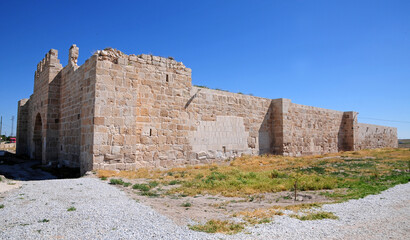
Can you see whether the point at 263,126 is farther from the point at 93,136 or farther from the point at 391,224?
the point at 391,224

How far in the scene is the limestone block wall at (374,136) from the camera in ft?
75.6

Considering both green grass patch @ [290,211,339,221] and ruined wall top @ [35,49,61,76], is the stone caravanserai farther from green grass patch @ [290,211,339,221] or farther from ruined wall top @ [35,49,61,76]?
green grass patch @ [290,211,339,221]

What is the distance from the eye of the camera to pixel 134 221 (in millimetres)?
4176

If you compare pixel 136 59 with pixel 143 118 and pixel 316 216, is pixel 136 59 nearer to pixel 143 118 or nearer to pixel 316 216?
pixel 143 118

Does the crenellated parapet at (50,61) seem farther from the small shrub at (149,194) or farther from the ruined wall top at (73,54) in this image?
the small shrub at (149,194)

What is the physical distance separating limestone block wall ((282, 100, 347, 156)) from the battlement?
7.22 m

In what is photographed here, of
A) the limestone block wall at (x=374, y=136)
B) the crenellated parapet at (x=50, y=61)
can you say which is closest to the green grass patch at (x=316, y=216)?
the crenellated parapet at (x=50, y=61)

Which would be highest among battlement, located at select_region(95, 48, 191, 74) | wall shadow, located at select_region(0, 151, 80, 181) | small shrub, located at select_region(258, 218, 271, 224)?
battlement, located at select_region(95, 48, 191, 74)

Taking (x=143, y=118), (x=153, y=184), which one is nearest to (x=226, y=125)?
(x=143, y=118)

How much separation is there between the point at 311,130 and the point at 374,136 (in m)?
10.9

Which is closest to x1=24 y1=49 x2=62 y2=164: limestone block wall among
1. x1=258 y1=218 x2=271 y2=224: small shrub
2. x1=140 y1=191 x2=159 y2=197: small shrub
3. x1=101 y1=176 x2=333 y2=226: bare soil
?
x1=101 y1=176 x2=333 y2=226: bare soil

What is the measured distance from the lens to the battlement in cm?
946

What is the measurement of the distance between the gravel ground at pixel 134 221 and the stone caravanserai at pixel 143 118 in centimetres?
358

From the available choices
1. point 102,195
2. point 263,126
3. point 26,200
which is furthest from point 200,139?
point 26,200
